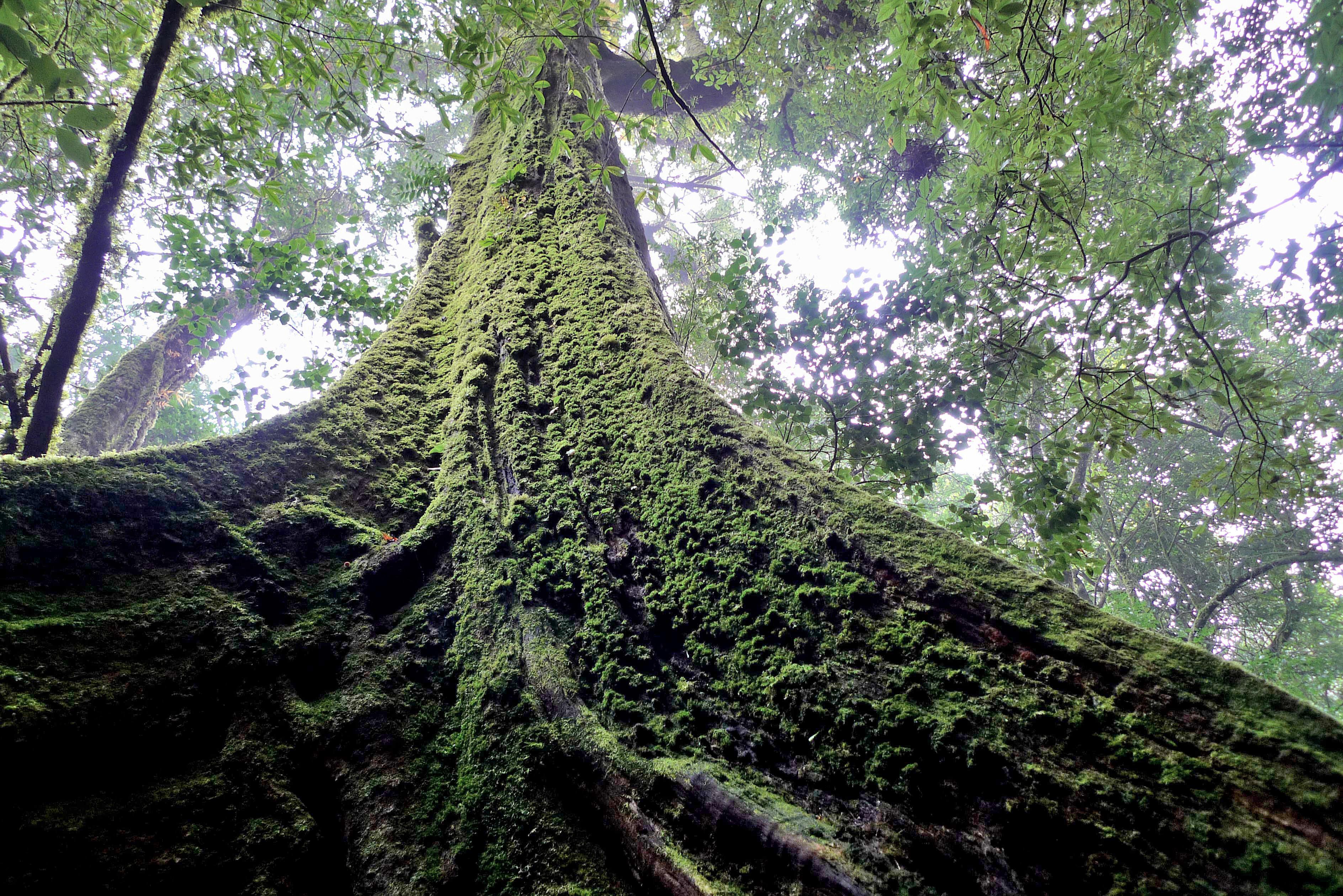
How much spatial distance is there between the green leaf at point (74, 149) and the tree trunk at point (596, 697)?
109cm

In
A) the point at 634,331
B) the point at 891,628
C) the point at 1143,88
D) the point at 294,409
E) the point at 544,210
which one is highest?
the point at 1143,88

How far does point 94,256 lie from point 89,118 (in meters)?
1.96

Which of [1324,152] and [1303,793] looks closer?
[1303,793]

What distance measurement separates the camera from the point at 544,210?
3295 millimetres

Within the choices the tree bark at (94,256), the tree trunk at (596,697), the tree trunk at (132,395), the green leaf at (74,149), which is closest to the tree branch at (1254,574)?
the tree trunk at (596,697)

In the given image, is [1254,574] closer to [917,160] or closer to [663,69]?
[917,160]

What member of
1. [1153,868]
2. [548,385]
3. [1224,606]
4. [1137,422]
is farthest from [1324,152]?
[1224,606]

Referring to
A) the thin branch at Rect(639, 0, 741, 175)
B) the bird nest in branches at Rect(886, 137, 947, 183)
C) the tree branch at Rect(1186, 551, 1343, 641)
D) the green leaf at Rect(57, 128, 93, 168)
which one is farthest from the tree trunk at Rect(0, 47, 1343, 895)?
the tree branch at Rect(1186, 551, 1343, 641)

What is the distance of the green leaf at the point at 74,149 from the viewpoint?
3.04ft

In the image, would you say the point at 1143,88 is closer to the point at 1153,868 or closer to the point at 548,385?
the point at 548,385

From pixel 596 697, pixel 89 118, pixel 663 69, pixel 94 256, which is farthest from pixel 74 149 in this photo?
pixel 94 256

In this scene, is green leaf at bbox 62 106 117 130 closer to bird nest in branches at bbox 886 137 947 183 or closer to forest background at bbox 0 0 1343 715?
forest background at bbox 0 0 1343 715

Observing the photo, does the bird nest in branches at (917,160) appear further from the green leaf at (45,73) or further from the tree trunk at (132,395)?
the tree trunk at (132,395)

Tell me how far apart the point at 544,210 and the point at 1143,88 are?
443 centimetres
